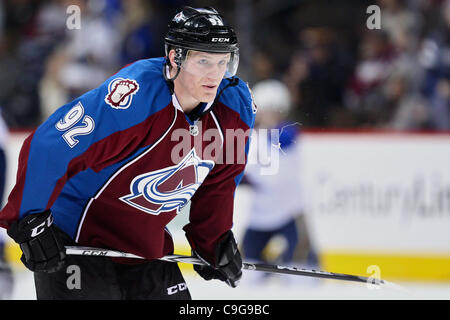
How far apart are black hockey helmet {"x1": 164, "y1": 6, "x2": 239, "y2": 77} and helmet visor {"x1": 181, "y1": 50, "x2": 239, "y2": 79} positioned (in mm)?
13

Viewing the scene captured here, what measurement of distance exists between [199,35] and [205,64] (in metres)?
0.09

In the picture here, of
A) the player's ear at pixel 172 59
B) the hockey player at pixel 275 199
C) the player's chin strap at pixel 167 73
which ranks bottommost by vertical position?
the hockey player at pixel 275 199

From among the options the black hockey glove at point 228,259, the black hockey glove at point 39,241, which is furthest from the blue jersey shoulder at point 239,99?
the black hockey glove at point 39,241

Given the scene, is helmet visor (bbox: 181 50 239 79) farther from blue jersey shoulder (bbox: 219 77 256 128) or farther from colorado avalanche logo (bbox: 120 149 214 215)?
colorado avalanche logo (bbox: 120 149 214 215)

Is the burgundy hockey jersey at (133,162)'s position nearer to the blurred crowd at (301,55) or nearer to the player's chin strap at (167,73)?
the player's chin strap at (167,73)

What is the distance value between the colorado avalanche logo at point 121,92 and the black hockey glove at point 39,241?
38 centimetres

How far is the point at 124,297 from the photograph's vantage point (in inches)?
101

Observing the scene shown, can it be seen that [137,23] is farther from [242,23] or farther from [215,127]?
[215,127]

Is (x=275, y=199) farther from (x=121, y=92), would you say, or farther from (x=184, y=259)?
(x=121, y=92)

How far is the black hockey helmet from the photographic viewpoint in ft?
7.85

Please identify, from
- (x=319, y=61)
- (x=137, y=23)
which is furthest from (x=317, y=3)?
(x=137, y=23)

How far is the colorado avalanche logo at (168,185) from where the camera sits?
8.06 feet

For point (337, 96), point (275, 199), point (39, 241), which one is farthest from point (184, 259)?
point (337, 96)

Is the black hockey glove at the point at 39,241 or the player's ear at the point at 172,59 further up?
the player's ear at the point at 172,59
